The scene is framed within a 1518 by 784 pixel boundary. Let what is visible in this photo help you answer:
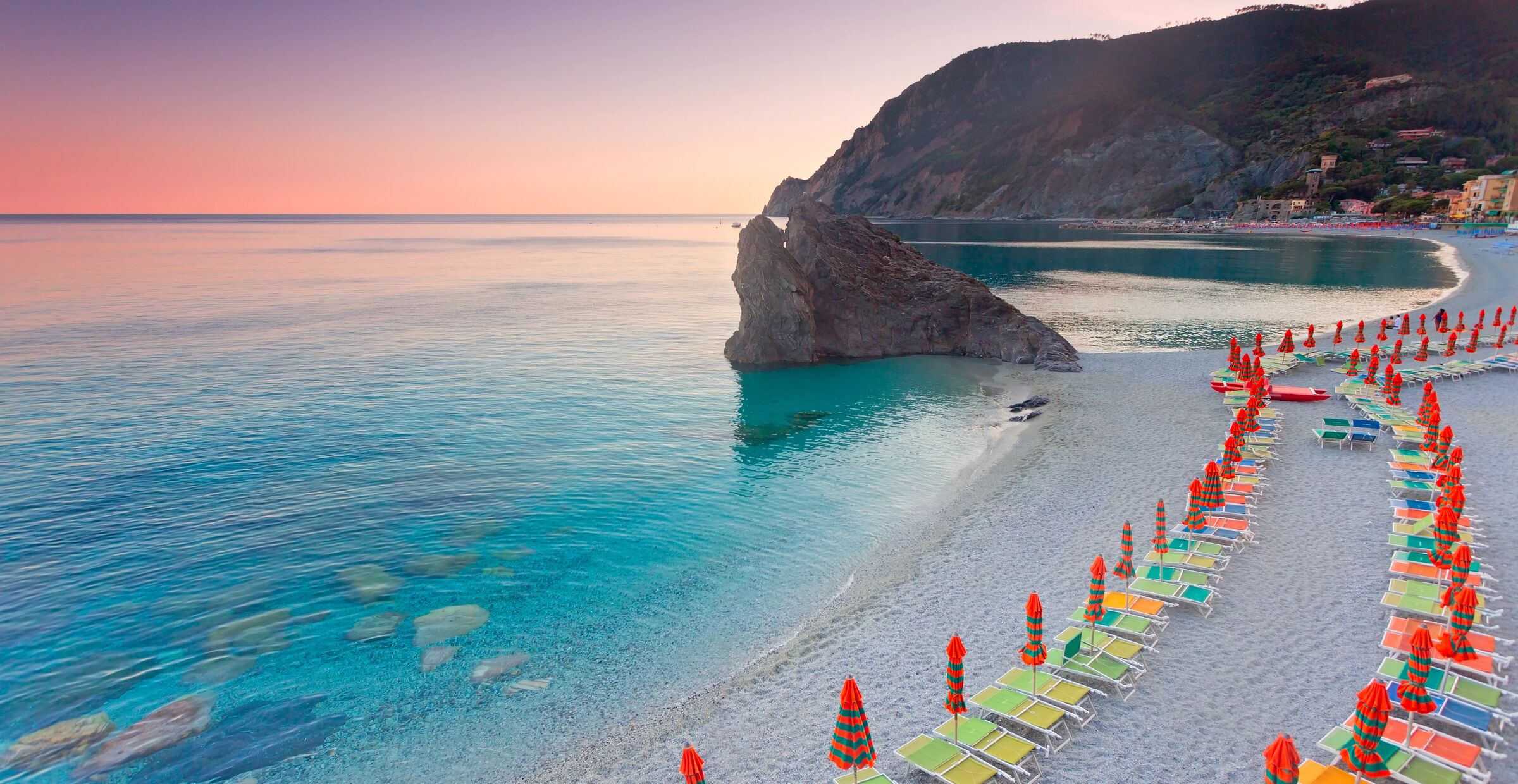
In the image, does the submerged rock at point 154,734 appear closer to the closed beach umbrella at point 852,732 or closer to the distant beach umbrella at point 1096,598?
the closed beach umbrella at point 852,732

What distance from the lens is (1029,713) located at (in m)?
11.1

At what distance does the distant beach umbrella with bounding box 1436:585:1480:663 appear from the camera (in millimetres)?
10703

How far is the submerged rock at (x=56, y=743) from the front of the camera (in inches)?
471

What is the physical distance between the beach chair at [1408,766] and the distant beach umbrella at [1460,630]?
233 cm

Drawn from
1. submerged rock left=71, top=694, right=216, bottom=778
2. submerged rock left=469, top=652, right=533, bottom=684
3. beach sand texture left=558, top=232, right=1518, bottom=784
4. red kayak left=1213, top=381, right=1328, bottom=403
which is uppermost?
red kayak left=1213, top=381, right=1328, bottom=403

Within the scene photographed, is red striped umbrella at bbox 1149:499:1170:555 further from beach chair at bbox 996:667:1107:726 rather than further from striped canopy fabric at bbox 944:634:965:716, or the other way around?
striped canopy fabric at bbox 944:634:965:716

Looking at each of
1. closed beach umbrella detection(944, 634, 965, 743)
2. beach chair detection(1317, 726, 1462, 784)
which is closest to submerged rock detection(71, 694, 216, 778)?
closed beach umbrella detection(944, 634, 965, 743)

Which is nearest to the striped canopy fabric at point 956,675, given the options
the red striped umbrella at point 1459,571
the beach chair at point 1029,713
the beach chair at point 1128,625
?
the beach chair at point 1029,713

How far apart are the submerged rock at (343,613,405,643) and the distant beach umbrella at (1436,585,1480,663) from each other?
60.3ft

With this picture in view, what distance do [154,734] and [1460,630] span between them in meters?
20.6

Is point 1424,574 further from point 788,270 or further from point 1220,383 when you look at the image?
point 788,270

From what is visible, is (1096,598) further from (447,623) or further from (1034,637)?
(447,623)

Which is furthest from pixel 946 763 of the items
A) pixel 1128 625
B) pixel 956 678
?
pixel 1128 625

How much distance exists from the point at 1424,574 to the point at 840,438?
1763cm
